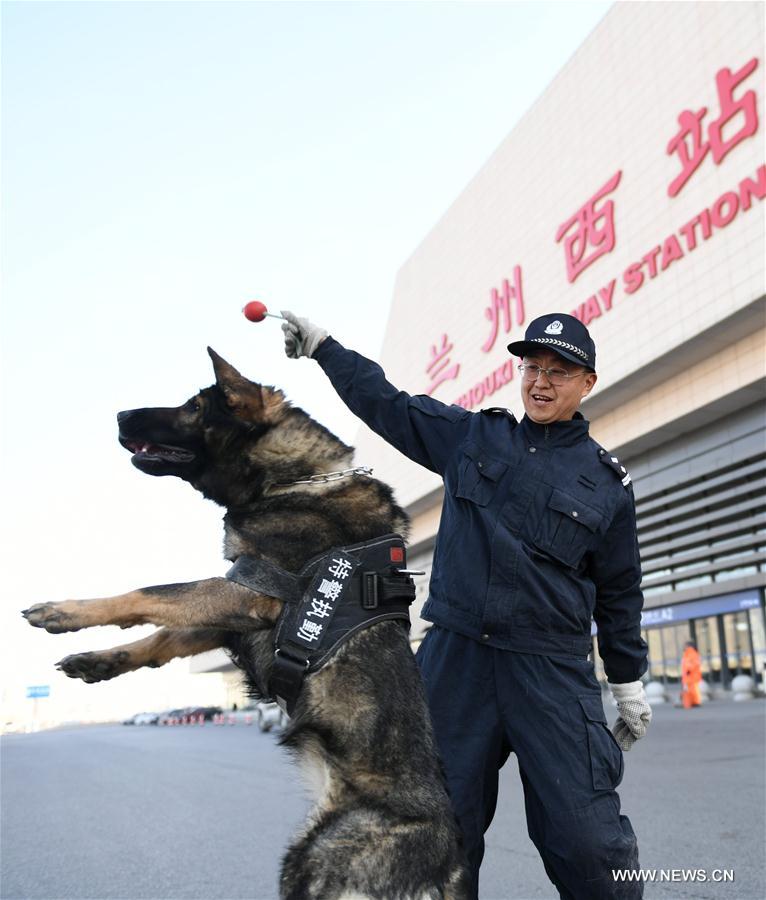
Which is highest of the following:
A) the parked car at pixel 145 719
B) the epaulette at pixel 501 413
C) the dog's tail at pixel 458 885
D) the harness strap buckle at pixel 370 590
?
the epaulette at pixel 501 413

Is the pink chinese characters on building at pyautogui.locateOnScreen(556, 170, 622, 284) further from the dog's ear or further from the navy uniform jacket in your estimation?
the dog's ear

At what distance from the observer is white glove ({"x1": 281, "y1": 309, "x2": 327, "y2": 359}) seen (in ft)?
10.3

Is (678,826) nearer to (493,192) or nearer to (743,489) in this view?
(743,489)

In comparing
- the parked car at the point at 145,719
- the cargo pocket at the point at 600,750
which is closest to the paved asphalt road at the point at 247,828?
the cargo pocket at the point at 600,750

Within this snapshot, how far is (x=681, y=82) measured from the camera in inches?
1227

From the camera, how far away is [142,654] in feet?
8.91

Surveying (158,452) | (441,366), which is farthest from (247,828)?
(441,366)

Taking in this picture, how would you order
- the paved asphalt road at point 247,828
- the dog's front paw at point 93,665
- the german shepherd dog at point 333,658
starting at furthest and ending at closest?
the paved asphalt road at point 247,828 → the dog's front paw at point 93,665 → the german shepherd dog at point 333,658

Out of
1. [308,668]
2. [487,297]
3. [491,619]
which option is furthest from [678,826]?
[487,297]

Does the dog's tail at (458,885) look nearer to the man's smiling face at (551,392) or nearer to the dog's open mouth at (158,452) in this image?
the man's smiling face at (551,392)

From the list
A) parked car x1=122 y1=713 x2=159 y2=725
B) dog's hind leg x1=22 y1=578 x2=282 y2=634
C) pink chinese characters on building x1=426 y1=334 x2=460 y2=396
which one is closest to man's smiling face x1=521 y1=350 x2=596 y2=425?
dog's hind leg x1=22 y1=578 x2=282 y2=634

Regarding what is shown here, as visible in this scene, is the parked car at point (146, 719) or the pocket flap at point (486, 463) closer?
the pocket flap at point (486, 463)

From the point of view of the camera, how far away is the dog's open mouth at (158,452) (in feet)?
9.84

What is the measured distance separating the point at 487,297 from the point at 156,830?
135 feet
